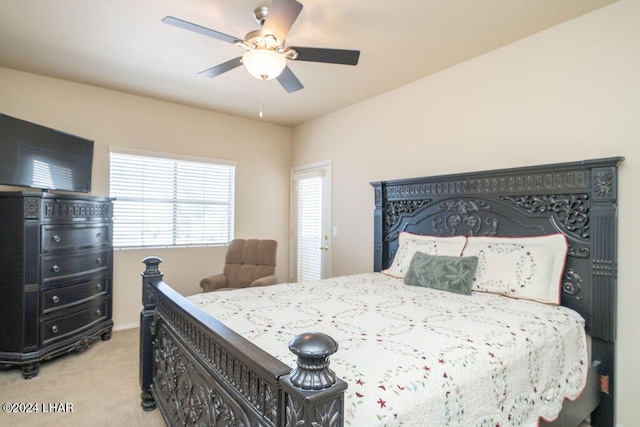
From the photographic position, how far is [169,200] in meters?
4.31

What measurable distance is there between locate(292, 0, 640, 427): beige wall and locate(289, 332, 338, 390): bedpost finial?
2.30 meters

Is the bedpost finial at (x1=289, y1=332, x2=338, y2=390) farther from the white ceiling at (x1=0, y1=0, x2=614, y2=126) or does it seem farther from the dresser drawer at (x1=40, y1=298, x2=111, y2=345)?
the dresser drawer at (x1=40, y1=298, x2=111, y2=345)

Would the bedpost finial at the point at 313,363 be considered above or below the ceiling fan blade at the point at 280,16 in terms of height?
below

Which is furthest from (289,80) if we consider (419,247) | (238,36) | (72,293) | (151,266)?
(72,293)

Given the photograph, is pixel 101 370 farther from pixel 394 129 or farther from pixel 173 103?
pixel 394 129

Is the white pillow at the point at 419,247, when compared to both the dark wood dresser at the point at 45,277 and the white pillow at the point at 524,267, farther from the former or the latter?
the dark wood dresser at the point at 45,277

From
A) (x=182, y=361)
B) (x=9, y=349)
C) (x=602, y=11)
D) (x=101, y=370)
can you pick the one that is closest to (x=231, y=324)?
(x=182, y=361)

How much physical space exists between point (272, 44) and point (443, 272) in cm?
198

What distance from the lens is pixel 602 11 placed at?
7.39 feet

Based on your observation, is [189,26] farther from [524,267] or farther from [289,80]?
[524,267]

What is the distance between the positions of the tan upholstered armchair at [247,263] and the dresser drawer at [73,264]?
42.6 inches

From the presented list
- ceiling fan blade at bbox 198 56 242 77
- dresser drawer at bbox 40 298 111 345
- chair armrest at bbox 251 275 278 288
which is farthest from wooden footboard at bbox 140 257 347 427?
ceiling fan blade at bbox 198 56 242 77

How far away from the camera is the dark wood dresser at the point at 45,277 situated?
275cm

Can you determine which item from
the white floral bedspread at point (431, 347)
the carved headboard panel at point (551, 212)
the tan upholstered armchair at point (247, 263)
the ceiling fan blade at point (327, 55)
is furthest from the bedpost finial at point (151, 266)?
the carved headboard panel at point (551, 212)
